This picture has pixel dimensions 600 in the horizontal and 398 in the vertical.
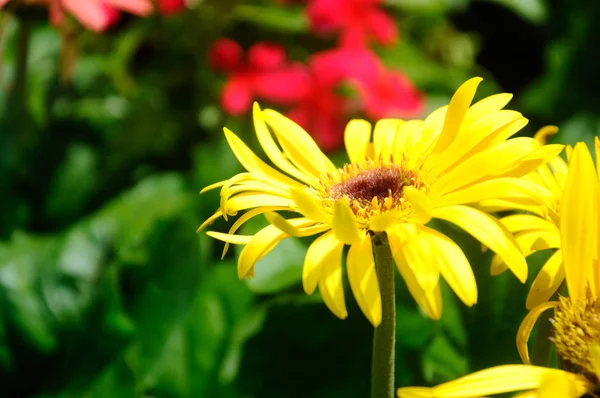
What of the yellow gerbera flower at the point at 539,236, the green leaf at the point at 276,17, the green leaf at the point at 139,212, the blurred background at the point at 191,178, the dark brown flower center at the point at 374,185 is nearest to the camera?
the yellow gerbera flower at the point at 539,236

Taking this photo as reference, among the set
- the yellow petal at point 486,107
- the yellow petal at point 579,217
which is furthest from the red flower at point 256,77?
the yellow petal at point 579,217

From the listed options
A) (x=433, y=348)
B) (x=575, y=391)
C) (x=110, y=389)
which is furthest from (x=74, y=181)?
(x=575, y=391)

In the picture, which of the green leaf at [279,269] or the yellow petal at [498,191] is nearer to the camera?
the yellow petal at [498,191]

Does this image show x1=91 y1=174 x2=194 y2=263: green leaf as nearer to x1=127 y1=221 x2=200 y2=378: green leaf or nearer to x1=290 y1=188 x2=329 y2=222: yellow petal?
x1=127 y1=221 x2=200 y2=378: green leaf

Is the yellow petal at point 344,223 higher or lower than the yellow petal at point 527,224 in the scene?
lower

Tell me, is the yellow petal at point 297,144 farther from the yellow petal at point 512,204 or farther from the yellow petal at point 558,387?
the yellow petal at point 558,387

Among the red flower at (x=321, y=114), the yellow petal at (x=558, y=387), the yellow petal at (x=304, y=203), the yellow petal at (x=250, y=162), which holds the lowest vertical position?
the yellow petal at (x=558, y=387)

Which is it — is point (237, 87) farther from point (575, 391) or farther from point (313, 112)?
point (575, 391)
